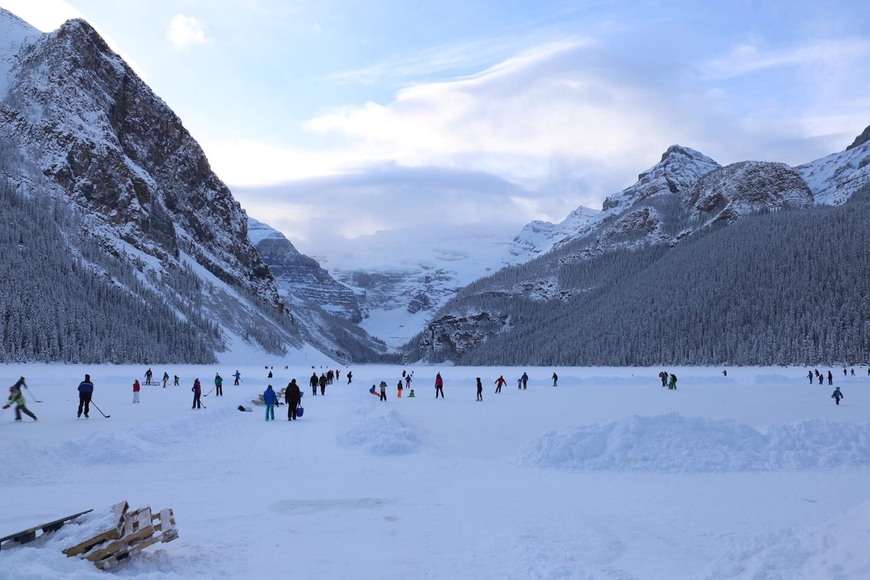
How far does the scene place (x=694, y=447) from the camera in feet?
59.3

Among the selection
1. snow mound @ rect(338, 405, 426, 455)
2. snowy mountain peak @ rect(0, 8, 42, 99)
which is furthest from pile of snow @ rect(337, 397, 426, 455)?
snowy mountain peak @ rect(0, 8, 42, 99)

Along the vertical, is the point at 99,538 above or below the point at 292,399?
below

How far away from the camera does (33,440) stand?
19828 millimetres

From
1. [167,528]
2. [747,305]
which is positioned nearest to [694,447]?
[167,528]

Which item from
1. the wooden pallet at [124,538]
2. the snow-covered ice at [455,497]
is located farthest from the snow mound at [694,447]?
the wooden pallet at [124,538]

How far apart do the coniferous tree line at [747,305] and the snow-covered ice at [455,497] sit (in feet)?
343

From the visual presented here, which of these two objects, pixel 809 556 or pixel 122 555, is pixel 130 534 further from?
pixel 809 556

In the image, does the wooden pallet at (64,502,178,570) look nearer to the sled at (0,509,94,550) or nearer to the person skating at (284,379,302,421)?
the sled at (0,509,94,550)

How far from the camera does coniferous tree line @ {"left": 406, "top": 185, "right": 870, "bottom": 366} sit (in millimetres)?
118125

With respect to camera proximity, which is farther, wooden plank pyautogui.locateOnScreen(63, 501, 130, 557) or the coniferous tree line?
the coniferous tree line

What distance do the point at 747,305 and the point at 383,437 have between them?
436ft

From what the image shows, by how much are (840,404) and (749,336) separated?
3773 inches

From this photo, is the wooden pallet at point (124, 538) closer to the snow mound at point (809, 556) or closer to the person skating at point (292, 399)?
the snow mound at point (809, 556)

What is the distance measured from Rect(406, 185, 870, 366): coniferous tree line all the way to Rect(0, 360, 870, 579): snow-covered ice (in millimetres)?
104450
